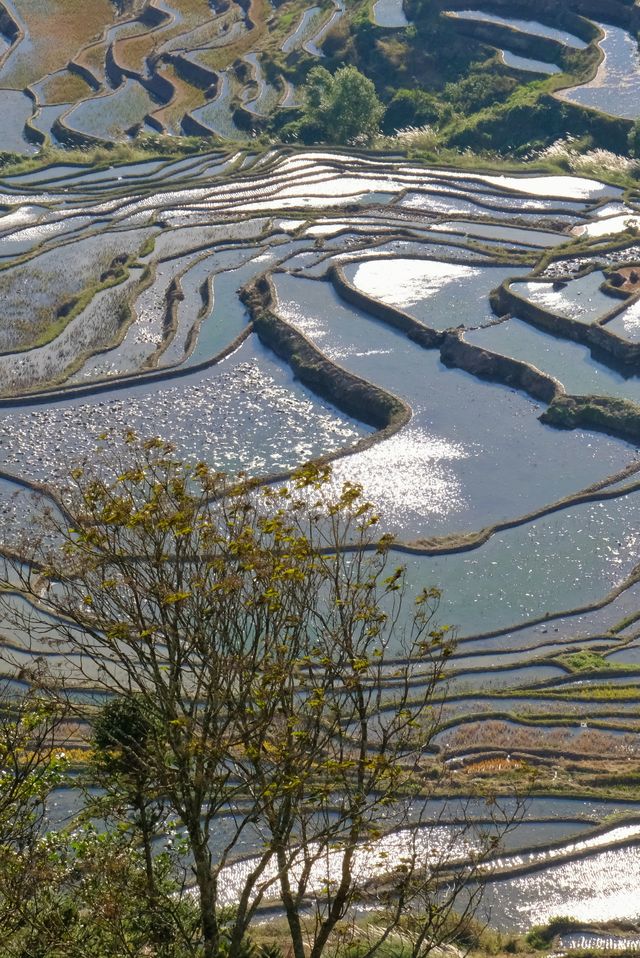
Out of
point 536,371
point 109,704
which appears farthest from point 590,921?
point 536,371

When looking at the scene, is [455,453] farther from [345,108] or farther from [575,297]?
[345,108]

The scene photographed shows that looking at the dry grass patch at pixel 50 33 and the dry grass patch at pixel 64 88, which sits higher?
the dry grass patch at pixel 50 33

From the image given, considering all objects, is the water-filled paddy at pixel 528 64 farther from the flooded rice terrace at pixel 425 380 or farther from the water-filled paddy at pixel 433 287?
the water-filled paddy at pixel 433 287

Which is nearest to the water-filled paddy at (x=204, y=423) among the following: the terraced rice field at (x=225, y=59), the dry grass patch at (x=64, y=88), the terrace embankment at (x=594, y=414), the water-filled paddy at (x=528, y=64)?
the terrace embankment at (x=594, y=414)

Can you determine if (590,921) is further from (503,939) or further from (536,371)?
(536,371)

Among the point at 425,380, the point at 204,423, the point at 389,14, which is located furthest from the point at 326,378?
the point at 389,14

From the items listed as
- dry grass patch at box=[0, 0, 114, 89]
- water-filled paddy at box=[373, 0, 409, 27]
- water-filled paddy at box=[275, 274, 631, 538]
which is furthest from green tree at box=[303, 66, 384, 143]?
water-filled paddy at box=[275, 274, 631, 538]

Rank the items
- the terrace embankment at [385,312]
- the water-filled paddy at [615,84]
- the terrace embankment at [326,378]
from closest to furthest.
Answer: the terrace embankment at [326,378]
the terrace embankment at [385,312]
the water-filled paddy at [615,84]
